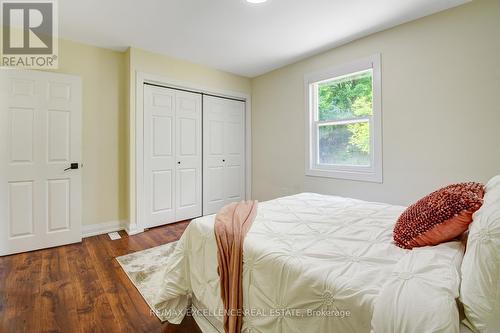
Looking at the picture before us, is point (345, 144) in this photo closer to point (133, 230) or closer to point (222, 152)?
point (222, 152)

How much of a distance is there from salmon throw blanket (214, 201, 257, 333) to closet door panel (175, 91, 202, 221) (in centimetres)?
236

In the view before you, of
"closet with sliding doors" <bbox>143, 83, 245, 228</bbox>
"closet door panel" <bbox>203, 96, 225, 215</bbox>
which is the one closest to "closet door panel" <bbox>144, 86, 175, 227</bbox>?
"closet with sliding doors" <bbox>143, 83, 245, 228</bbox>

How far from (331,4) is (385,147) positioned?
1.59m

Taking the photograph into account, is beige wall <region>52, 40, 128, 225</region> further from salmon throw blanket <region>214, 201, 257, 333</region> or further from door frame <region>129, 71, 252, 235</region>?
salmon throw blanket <region>214, 201, 257, 333</region>

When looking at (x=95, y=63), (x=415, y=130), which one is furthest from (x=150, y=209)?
(x=415, y=130)

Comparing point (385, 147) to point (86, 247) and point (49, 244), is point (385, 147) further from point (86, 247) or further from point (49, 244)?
point (49, 244)

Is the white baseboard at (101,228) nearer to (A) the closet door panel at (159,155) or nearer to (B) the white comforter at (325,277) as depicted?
(A) the closet door panel at (159,155)

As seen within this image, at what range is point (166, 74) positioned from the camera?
3479 mm

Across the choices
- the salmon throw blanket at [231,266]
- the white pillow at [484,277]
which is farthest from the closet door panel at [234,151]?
the white pillow at [484,277]

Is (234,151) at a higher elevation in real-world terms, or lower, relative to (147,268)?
higher

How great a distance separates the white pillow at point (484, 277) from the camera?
669 mm

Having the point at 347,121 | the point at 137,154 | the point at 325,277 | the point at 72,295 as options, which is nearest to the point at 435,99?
the point at 347,121

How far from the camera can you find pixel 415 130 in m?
2.54

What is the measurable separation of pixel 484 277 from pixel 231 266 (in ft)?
3.25
